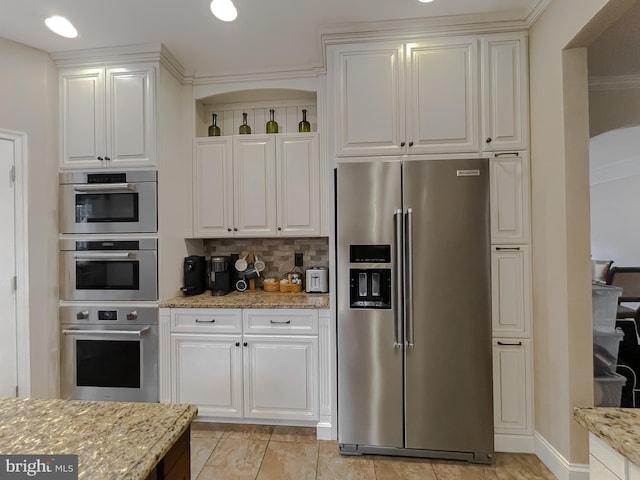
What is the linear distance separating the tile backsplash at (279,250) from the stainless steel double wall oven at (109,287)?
75cm

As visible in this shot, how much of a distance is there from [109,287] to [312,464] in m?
1.90

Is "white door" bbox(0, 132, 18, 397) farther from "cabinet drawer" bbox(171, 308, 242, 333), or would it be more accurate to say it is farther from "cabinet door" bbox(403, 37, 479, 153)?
"cabinet door" bbox(403, 37, 479, 153)

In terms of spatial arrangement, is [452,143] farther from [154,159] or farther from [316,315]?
[154,159]

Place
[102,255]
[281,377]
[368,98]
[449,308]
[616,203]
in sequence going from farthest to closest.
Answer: [616,203], [102,255], [281,377], [368,98], [449,308]

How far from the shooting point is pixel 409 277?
1.90m

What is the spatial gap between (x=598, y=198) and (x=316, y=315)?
5368mm

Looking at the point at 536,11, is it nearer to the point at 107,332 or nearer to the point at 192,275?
the point at 192,275

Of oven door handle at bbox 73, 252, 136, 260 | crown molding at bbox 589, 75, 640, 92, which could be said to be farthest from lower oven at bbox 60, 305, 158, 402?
crown molding at bbox 589, 75, 640, 92

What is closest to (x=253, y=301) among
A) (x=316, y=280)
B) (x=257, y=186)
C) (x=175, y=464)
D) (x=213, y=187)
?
(x=316, y=280)

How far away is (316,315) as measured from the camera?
220 cm

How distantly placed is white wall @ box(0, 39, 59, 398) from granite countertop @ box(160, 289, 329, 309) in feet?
2.83

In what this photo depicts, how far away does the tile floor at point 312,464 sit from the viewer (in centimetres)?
183

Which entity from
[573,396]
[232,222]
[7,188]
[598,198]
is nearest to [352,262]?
[232,222]

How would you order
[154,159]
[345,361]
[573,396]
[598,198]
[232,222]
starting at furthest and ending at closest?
[598,198], [232,222], [154,159], [345,361], [573,396]
